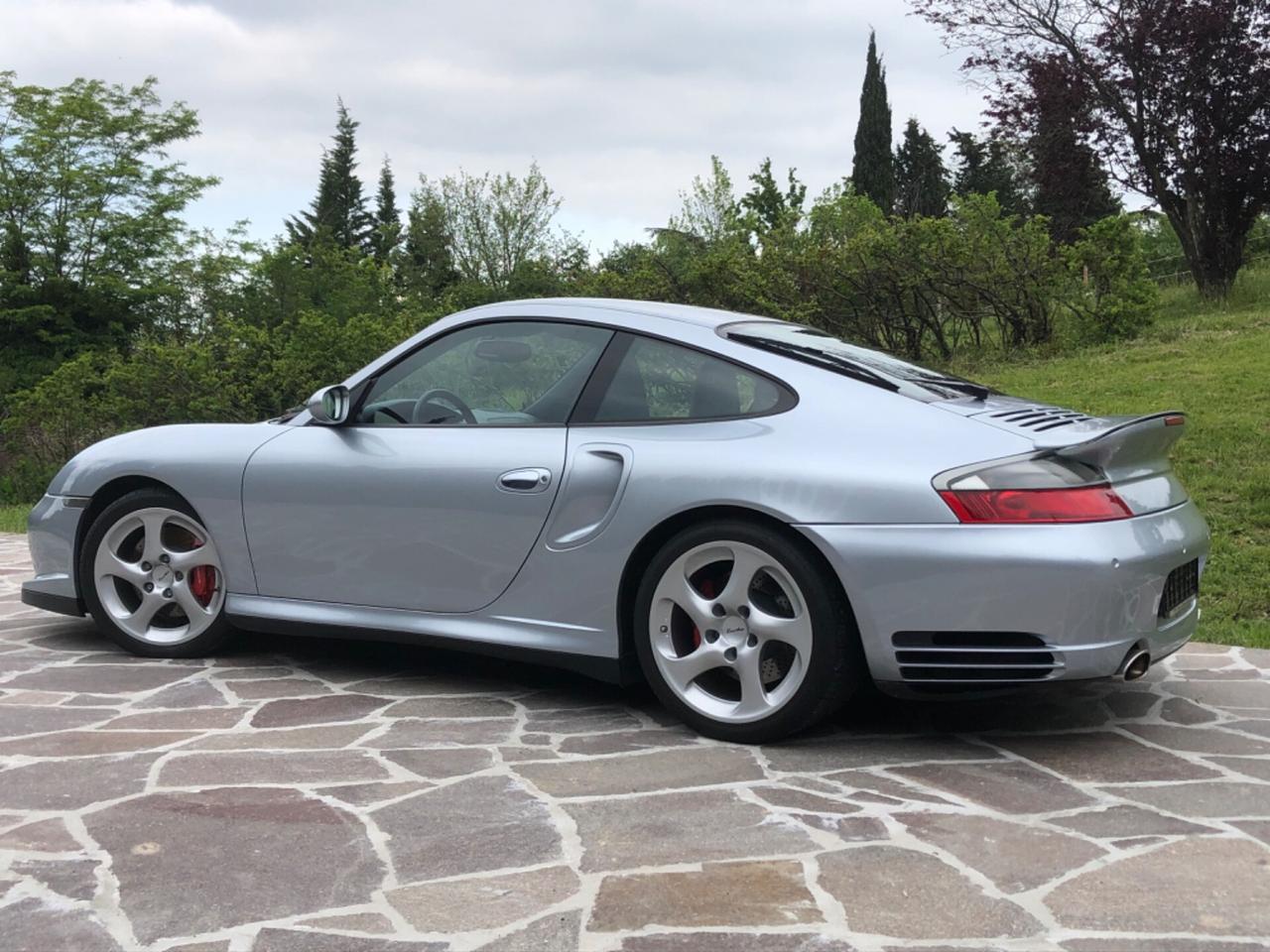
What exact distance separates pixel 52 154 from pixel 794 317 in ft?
67.3

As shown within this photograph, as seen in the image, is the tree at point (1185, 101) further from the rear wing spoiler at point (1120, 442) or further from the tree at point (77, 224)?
the tree at point (77, 224)

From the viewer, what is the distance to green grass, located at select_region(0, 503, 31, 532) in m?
11.3

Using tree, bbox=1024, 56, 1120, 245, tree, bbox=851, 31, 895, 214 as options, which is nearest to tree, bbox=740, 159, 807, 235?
tree, bbox=851, 31, 895, 214

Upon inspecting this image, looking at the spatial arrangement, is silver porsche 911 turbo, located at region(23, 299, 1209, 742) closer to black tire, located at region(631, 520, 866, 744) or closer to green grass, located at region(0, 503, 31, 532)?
black tire, located at region(631, 520, 866, 744)

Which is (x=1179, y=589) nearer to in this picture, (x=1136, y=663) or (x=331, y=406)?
(x=1136, y=663)

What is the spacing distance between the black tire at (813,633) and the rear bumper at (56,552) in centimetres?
255

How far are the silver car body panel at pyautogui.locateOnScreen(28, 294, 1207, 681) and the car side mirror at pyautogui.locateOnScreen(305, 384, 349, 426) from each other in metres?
0.06

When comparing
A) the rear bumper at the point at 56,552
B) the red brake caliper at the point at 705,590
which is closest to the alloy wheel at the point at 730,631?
the red brake caliper at the point at 705,590

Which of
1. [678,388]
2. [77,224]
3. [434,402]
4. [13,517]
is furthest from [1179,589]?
[77,224]

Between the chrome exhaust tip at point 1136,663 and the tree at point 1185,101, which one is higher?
the tree at point 1185,101

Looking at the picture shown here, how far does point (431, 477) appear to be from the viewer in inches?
160

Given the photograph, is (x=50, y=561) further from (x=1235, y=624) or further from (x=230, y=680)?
(x=1235, y=624)

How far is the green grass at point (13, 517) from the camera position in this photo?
11.3m

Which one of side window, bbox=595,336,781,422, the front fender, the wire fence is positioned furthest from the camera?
the wire fence
